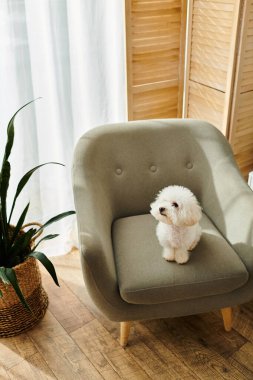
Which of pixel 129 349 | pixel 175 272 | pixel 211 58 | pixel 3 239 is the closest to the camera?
pixel 175 272

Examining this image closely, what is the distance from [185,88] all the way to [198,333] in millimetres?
1417

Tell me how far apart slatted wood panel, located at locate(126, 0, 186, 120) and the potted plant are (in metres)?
0.88

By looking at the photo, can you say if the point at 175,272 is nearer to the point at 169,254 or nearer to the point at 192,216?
the point at 169,254

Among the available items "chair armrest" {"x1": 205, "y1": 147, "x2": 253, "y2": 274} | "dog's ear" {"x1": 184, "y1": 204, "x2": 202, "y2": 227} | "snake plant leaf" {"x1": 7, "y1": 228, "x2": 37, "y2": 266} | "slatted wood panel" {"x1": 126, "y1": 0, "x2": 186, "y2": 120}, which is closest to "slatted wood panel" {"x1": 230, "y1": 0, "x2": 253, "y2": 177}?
"slatted wood panel" {"x1": 126, "y1": 0, "x2": 186, "y2": 120}

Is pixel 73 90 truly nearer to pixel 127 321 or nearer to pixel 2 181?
pixel 2 181

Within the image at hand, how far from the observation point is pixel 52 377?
5.52ft

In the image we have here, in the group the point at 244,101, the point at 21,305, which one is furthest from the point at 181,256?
the point at 244,101

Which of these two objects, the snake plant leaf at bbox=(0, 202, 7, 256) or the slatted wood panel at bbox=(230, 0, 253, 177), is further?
the slatted wood panel at bbox=(230, 0, 253, 177)

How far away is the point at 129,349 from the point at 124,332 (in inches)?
4.1

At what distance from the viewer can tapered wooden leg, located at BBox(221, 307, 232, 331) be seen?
70.7 inches

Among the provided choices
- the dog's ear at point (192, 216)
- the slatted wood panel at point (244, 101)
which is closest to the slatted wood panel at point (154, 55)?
the slatted wood panel at point (244, 101)

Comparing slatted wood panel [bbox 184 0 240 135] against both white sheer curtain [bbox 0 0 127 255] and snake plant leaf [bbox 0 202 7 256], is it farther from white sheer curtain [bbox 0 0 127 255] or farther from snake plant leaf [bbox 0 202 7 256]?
snake plant leaf [bbox 0 202 7 256]

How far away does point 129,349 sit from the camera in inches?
70.7

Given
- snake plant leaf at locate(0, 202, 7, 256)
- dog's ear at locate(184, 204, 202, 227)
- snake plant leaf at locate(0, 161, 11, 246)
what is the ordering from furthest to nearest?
snake plant leaf at locate(0, 202, 7, 256)
snake plant leaf at locate(0, 161, 11, 246)
dog's ear at locate(184, 204, 202, 227)
